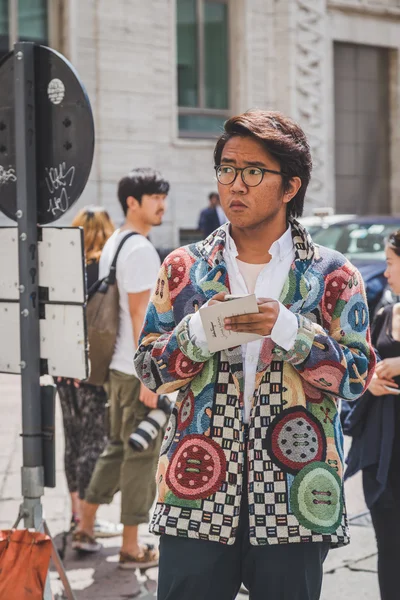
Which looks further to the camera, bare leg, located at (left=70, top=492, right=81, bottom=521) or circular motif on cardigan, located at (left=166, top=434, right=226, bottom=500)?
bare leg, located at (left=70, top=492, right=81, bottom=521)

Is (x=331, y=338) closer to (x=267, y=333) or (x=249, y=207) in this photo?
(x=267, y=333)

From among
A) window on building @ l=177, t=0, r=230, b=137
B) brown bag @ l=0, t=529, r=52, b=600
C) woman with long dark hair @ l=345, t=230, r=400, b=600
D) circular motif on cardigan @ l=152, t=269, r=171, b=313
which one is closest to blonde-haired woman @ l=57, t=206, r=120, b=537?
woman with long dark hair @ l=345, t=230, r=400, b=600

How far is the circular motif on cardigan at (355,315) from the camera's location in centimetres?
306

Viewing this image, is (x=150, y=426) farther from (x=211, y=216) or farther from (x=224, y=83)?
(x=224, y=83)

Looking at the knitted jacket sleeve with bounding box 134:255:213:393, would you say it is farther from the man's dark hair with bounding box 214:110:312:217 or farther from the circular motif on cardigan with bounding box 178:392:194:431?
the man's dark hair with bounding box 214:110:312:217

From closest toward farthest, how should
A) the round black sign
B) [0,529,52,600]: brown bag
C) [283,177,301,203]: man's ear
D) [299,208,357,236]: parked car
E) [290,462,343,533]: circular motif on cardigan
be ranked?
[290,462,343,533]: circular motif on cardigan
[283,177,301,203]: man's ear
[0,529,52,600]: brown bag
the round black sign
[299,208,357,236]: parked car

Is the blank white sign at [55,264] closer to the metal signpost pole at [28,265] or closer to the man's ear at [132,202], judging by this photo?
the metal signpost pole at [28,265]

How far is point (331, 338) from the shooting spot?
298cm

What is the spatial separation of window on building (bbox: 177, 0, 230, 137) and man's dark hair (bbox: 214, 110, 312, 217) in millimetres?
17627

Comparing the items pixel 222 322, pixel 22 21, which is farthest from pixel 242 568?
pixel 22 21

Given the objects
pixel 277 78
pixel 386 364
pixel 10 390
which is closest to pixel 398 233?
pixel 386 364

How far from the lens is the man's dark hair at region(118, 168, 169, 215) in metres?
5.68

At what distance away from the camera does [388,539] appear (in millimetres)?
4168

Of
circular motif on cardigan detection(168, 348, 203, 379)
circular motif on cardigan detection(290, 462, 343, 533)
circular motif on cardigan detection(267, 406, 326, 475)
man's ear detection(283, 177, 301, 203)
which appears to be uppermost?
man's ear detection(283, 177, 301, 203)
